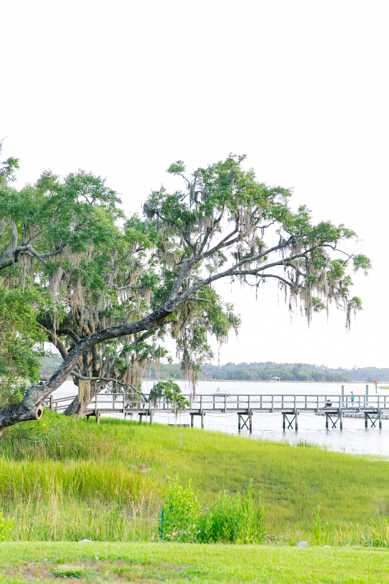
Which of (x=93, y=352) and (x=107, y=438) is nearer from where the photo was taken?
(x=107, y=438)

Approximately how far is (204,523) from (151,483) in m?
3.73

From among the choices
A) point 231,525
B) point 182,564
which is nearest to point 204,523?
point 231,525

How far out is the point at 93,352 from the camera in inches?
917

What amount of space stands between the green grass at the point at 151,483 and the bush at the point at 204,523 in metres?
0.62

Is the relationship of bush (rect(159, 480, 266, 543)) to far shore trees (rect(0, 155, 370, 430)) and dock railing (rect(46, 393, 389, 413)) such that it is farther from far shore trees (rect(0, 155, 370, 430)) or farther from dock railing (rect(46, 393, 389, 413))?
dock railing (rect(46, 393, 389, 413))

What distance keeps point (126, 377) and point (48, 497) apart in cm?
1500

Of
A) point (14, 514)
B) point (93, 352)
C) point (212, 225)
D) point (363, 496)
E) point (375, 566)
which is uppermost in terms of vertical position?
point (212, 225)

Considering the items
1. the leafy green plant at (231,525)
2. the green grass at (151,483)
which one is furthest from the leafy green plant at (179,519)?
the green grass at (151,483)

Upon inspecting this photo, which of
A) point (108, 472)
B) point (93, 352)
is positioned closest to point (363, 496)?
point (108, 472)

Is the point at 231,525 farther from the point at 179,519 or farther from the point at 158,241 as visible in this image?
the point at 158,241

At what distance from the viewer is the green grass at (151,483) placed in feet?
25.7

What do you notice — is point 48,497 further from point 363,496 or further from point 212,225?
point 212,225

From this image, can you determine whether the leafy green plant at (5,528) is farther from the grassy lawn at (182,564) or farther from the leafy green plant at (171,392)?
the leafy green plant at (171,392)

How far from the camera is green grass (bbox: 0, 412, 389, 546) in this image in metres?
7.82
